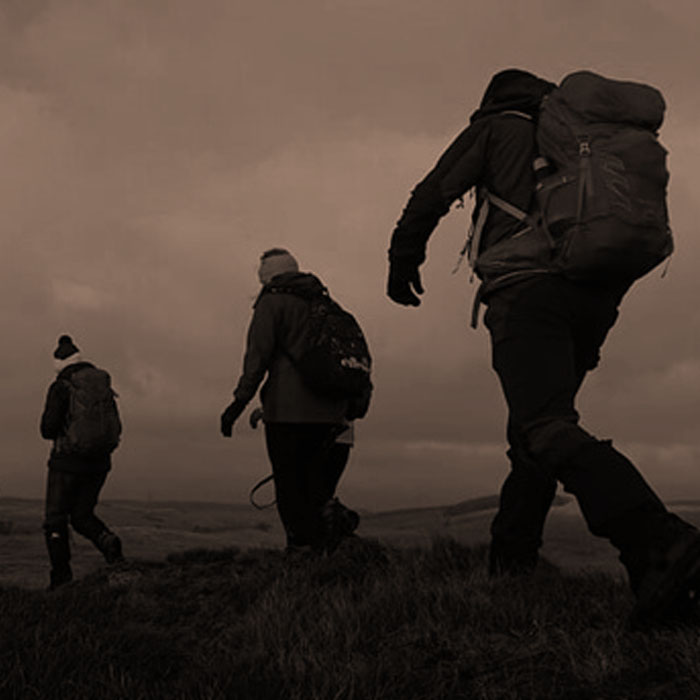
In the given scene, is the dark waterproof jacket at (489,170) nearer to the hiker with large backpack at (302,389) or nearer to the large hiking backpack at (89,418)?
the hiker with large backpack at (302,389)

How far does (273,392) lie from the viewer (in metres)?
6.68

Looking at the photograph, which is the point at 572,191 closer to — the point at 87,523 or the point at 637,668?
the point at 637,668

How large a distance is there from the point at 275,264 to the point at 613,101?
144 inches

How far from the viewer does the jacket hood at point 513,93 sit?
4145 mm

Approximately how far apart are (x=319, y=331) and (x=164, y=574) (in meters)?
2.19

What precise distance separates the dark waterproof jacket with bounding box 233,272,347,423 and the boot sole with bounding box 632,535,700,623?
11.9 feet

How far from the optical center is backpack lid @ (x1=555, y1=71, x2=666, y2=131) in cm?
377

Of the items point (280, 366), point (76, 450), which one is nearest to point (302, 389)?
point (280, 366)

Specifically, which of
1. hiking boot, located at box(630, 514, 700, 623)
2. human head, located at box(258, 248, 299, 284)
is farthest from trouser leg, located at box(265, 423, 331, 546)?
hiking boot, located at box(630, 514, 700, 623)

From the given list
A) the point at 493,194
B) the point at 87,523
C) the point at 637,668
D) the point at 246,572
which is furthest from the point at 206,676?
the point at 87,523

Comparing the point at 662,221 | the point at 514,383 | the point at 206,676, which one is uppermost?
the point at 662,221

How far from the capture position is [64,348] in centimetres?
936

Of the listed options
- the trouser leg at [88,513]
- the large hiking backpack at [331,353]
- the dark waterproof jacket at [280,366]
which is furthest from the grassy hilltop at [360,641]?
the trouser leg at [88,513]

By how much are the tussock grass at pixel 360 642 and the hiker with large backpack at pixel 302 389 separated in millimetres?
699
